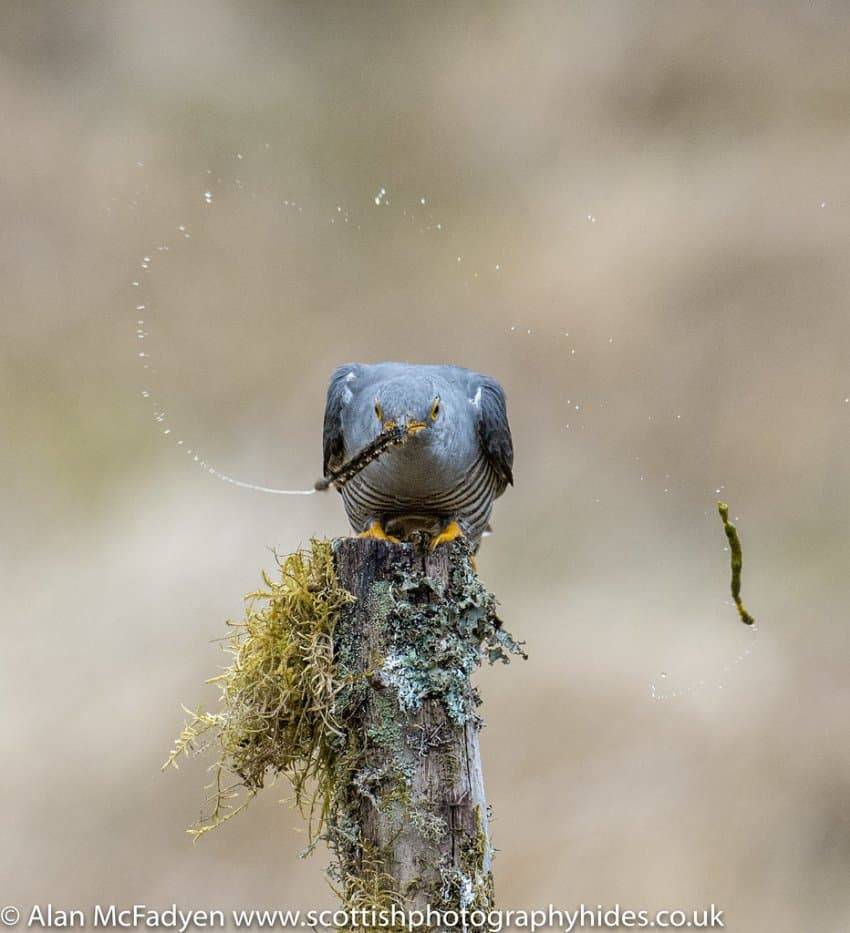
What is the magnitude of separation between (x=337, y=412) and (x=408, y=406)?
62 centimetres

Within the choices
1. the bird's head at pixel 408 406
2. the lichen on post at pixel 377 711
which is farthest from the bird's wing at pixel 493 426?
the lichen on post at pixel 377 711

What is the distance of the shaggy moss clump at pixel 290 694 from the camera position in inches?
87.4

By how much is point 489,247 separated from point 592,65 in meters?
1.16

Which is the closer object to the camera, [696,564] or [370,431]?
[370,431]

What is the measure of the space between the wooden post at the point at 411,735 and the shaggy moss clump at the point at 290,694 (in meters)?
0.04

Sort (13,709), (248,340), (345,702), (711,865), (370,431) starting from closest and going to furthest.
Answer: (345,702)
(370,431)
(711,865)
(13,709)
(248,340)

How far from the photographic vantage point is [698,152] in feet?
17.5

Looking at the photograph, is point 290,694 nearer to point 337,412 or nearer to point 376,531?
point 376,531

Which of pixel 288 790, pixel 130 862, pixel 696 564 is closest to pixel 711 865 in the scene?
pixel 696 564

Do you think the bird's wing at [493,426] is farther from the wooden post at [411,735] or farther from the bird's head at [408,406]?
the wooden post at [411,735]

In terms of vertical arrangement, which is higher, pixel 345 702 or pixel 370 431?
pixel 370 431

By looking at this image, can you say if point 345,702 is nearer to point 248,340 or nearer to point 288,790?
point 288,790

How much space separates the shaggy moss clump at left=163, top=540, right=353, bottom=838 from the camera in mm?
2221

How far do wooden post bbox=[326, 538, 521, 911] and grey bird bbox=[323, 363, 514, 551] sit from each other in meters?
0.84
